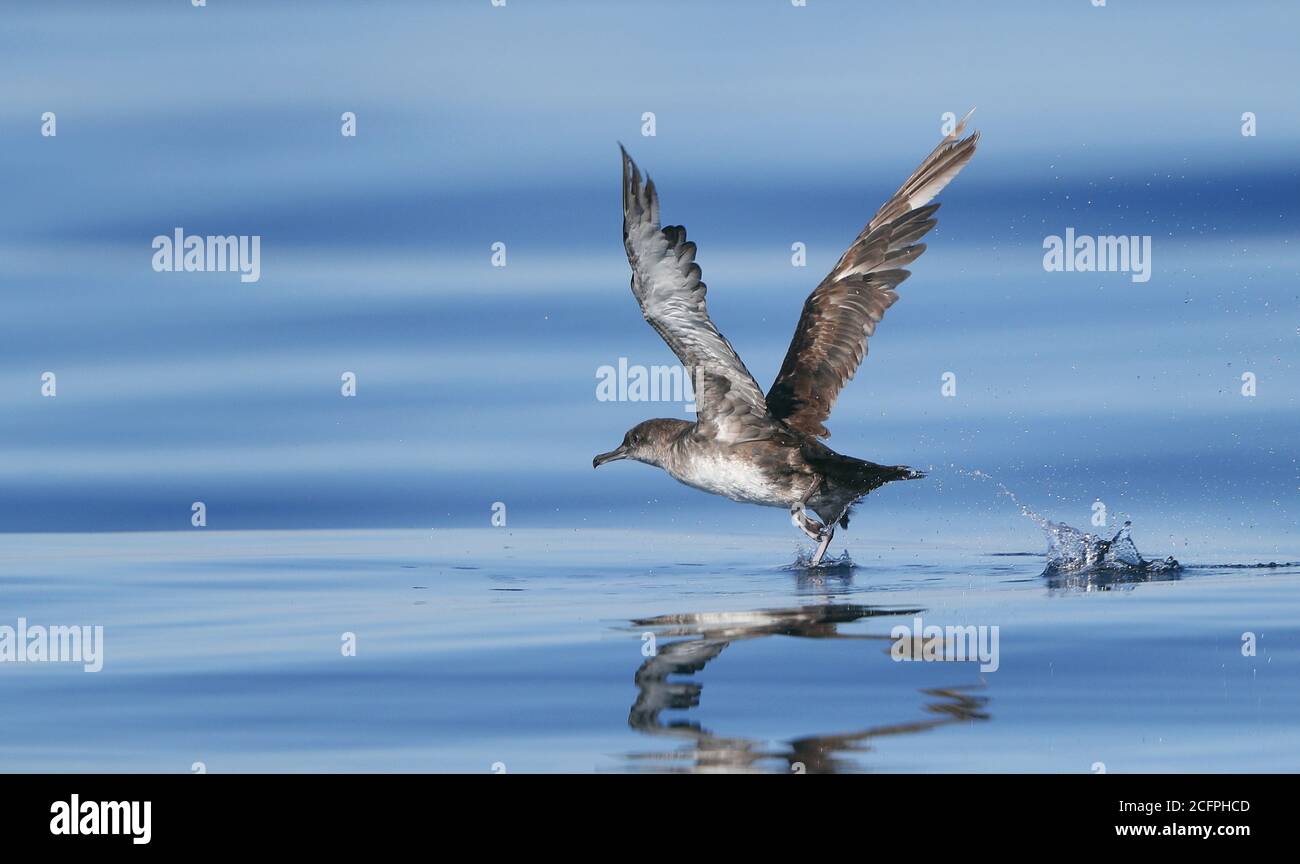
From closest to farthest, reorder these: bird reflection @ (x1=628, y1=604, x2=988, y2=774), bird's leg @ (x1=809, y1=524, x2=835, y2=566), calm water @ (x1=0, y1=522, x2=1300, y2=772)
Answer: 1. bird reflection @ (x1=628, y1=604, x2=988, y2=774)
2. calm water @ (x1=0, y1=522, x2=1300, y2=772)
3. bird's leg @ (x1=809, y1=524, x2=835, y2=566)

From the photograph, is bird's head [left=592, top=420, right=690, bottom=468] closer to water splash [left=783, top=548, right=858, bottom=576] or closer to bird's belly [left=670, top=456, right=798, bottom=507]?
bird's belly [left=670, top=456, right=798, bottom=507]

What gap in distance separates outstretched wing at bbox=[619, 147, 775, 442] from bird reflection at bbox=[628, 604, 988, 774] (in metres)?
1.61

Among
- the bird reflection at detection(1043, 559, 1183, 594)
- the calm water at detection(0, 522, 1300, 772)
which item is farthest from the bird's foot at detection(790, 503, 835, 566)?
the bird reflection at detection(1043, 559, 1183, 594)

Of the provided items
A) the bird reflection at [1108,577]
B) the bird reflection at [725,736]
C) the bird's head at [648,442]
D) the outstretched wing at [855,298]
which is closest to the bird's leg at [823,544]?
the outstretched wing at [855,298]

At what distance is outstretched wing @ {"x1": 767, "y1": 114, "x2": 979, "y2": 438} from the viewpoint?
11.1m

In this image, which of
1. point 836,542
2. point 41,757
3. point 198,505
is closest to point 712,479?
point 836,542

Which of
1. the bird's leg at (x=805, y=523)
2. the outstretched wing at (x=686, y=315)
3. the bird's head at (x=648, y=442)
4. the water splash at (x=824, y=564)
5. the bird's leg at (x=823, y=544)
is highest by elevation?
the outstretched wing at (x=686, y=315)

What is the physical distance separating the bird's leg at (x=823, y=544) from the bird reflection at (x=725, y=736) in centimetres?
180

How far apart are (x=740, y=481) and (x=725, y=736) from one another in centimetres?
460

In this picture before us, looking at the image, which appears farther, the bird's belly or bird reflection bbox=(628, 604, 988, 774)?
the bird's belly

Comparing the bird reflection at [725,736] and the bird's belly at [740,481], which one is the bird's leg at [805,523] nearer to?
the bird's belly at [740,481]

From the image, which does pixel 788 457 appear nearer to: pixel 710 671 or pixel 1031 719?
pixel 710 671

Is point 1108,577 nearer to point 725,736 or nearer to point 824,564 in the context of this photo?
point 824,564

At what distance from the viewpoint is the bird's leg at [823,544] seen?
1052cm
